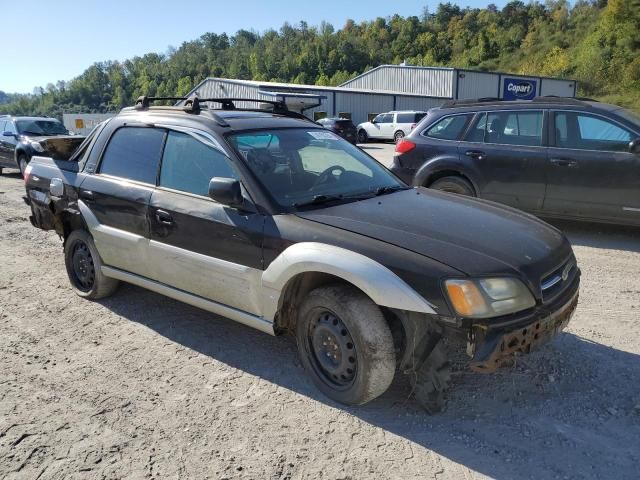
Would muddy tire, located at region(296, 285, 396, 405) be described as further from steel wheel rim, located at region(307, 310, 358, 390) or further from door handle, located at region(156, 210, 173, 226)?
door handle, located at region(156, 210, 173, 226)

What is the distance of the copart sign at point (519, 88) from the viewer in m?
45.2

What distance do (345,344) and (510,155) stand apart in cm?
480

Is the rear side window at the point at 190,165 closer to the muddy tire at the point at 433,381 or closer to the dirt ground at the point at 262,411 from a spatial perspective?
the dirt ground at the point at 262,411

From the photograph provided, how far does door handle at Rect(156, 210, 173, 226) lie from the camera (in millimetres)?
3910

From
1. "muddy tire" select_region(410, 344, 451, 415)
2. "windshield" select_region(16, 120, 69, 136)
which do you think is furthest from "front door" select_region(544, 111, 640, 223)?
"windshield" select_region(16, 120, 69, 136)

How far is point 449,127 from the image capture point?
754 cm

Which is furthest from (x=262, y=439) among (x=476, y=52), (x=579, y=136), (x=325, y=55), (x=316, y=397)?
(x=325, y=55)

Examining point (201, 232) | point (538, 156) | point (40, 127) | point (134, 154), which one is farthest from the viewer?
point (40, 127)

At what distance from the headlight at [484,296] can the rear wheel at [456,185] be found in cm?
465

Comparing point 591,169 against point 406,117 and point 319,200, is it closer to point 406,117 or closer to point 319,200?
point 319,200

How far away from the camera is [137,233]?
4203mm

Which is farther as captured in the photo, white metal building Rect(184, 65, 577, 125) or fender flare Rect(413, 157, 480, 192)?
white metal building Rect(184, 65, 577, 125)

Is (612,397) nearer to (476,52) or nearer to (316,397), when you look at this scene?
(316,397)

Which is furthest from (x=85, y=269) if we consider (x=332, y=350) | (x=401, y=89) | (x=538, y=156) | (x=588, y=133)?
(x=401, y=89)
